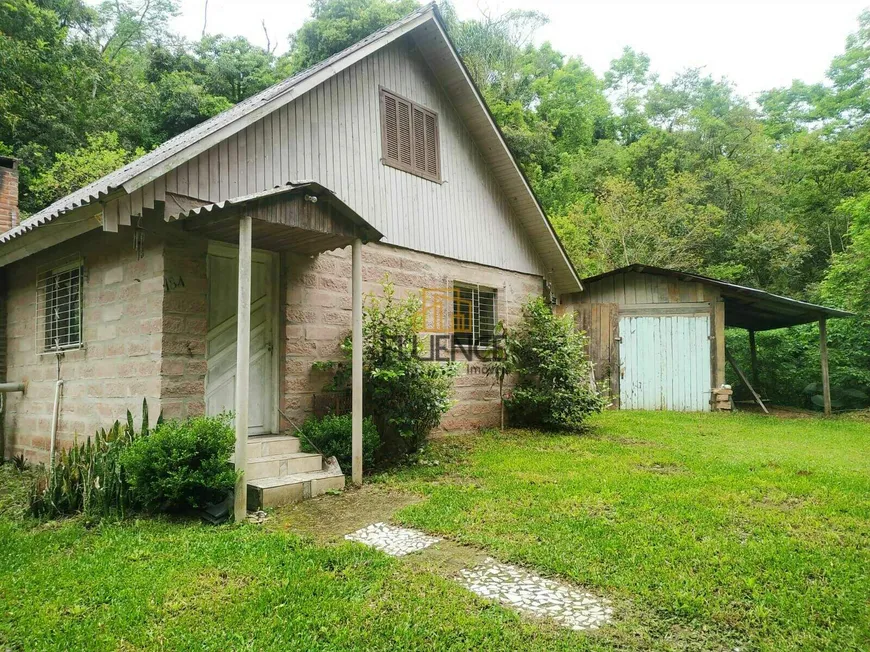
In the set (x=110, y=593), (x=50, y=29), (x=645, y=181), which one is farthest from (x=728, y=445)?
(x=50, y=29)

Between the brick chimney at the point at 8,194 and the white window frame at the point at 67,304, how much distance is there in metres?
2.63

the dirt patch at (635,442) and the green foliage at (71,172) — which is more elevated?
the green foliage at (71,172)

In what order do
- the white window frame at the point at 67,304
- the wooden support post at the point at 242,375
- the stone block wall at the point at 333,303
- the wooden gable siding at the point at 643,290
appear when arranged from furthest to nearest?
the wooden gable siding at the point at 643,290
the white window frame at the point at 67,304
the stone block wall at the point at 333,303
the wooden support post at the point at 242,375

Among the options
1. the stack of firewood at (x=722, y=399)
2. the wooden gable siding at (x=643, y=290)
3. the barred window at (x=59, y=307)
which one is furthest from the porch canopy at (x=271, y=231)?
the stack of firewood at (x=722, y=399)

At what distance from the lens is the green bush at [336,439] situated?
19.3 feet

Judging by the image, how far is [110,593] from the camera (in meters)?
3.13

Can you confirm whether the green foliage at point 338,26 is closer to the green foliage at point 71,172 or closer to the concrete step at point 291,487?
the green foliage at point 71,172

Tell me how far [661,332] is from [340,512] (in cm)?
921

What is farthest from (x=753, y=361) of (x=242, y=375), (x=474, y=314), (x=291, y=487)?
(x=242, y=375)

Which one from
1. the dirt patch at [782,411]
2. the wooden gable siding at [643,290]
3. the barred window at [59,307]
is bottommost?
the dirt patch at [782,411]

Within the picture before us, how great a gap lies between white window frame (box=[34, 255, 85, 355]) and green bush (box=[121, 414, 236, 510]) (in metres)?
2.69

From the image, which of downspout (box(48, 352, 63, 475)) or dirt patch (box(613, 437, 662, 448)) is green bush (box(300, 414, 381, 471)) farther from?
dirt patch (box(613, 437, 662, 448))

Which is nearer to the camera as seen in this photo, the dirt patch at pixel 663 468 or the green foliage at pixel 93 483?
the green foliage at pixel 93 483

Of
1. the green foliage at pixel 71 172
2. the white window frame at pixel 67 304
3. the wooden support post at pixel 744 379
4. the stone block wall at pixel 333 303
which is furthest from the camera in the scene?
the green foliage at pixel 71 172
